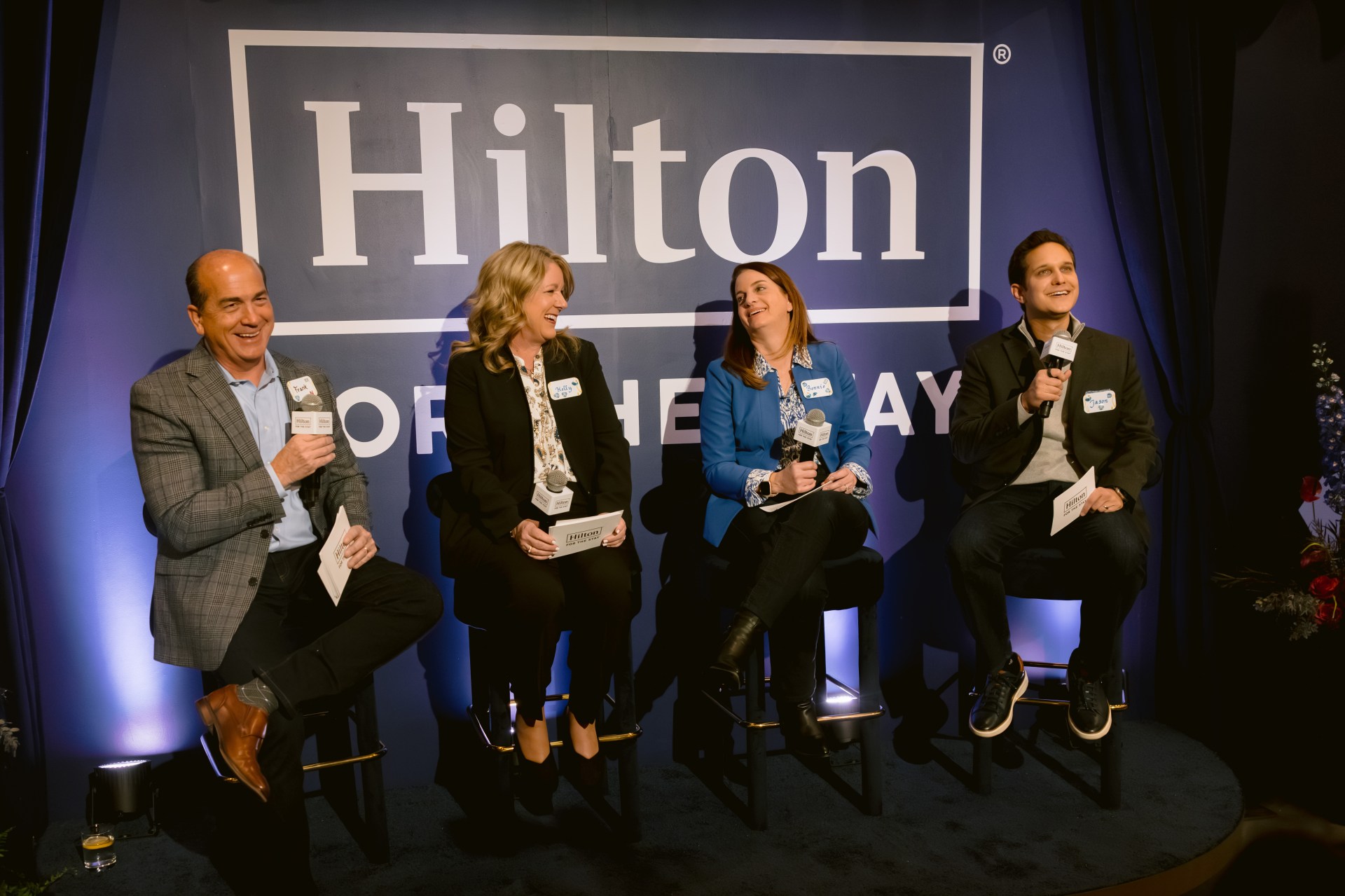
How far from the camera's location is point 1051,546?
2910 millimetres

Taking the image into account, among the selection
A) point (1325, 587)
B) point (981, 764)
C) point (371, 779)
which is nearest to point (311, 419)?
point (371, 779)

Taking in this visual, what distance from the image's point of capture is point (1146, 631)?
364cm

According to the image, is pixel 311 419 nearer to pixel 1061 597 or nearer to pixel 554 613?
pixel 554 613

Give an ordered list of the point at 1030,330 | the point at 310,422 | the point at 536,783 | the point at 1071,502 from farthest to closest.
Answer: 1. the point at 1030,330
2. the point at 536,783
3. the point at 1071,502
4. the point at 310,422

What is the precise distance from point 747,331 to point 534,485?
84 centimetres

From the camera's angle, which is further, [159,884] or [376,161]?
[376,161]

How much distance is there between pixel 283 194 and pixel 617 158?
108 centimetres

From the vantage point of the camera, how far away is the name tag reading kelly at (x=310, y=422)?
2.46 metres

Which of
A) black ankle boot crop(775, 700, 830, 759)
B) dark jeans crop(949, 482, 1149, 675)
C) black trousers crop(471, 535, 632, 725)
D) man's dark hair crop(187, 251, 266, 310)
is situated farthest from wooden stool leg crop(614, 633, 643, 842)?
man's dark hair crop(187, 251, 266, 310)

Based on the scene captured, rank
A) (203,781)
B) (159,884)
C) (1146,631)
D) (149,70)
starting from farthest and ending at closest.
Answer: (1146,631), (203,781), (149,70), (159,884)

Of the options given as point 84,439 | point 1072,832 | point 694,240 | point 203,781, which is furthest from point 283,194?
point 1072,832

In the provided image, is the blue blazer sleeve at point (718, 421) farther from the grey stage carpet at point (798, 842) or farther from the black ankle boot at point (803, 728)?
the grey stage carpet at point (798, 842)

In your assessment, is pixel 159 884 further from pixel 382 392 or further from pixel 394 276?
pixel 394 276

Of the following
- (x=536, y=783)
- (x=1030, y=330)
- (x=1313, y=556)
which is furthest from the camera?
(x=1313, y=556)
